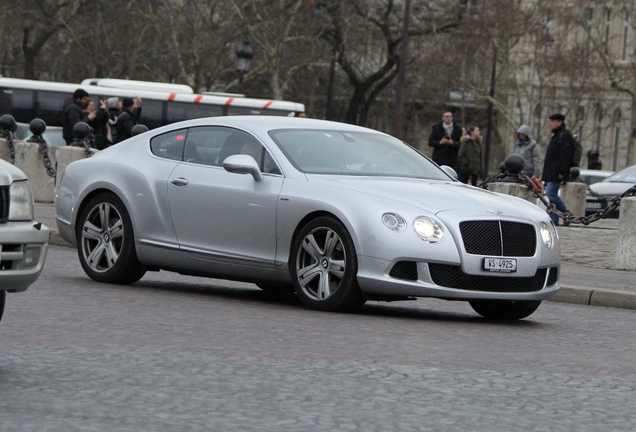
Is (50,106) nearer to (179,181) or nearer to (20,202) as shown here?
(179,181)

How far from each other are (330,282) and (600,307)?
11.2ft

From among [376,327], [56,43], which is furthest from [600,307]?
[56,43]

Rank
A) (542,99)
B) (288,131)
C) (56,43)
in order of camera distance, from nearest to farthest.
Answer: (288,131) → (56,43) → (542,99)

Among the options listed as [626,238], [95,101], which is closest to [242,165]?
[626,238]

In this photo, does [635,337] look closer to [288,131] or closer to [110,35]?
[288,131]

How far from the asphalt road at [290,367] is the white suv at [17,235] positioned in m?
0.45

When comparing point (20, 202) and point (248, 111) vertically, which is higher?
point (20, 202)

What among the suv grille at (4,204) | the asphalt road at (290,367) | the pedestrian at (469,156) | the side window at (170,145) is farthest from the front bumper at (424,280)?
the pedestrian at (469,156)

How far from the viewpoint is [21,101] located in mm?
45812

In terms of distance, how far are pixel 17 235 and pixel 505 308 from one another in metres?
4.94

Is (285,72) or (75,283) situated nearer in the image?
(75,283)

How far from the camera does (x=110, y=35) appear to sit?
5525 cm

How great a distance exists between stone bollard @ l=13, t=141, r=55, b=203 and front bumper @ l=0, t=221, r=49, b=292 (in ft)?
56.5

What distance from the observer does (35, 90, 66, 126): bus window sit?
45719 mm
